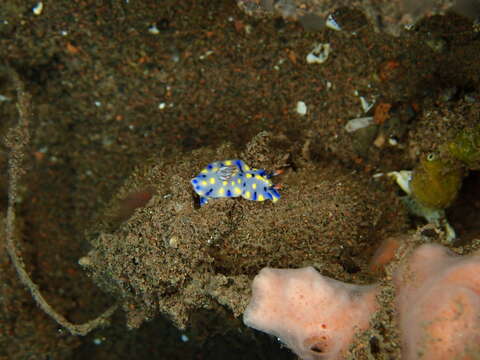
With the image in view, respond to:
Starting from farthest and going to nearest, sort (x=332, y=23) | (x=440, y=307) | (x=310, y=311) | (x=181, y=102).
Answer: (x=181, y=102), (x=332, y=23), (x=310, y=311), (x=440, y=307)

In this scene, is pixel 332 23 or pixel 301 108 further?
pixel 301 108

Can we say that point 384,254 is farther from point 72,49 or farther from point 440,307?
point 72,49

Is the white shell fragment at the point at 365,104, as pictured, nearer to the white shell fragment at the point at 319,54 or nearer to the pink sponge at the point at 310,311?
the white shell fragment at the point at 319,54

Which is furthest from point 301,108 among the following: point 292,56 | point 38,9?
point 38,9

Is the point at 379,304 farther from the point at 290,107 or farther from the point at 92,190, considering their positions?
the point at 92,190

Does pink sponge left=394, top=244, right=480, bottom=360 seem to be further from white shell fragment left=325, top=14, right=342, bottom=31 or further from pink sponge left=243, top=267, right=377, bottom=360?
white shell fragment left=325, top=14, right=342, bottom=31

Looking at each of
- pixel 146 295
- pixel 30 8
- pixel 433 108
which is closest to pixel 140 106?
pixel 30 8

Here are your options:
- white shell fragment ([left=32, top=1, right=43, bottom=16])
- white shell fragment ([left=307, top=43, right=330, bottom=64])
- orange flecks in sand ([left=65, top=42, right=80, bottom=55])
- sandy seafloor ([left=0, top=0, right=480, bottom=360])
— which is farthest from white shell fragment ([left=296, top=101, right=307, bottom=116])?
white shell fragment ([left=32, top=1, right=43, bottom=16])
